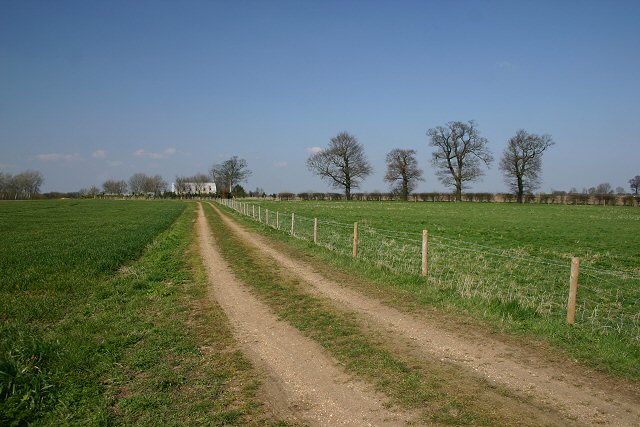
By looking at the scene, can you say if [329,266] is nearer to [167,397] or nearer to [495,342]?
[495,342]

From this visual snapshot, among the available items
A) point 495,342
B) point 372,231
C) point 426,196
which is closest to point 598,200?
point 426,196

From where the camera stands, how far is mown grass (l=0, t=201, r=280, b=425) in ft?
16.1

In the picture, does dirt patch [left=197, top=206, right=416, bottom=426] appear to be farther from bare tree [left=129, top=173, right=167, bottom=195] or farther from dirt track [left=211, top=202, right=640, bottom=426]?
bare tree [left=129, top=173, right=167, bottom=195]

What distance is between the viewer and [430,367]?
611 centimetres

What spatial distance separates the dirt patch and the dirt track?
5.64ft

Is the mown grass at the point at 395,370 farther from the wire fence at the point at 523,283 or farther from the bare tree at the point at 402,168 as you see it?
the bare tree at the point at 402,168

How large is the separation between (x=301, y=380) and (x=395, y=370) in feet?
4.51

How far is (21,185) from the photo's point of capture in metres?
157

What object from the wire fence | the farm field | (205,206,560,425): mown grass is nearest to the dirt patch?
the farm field

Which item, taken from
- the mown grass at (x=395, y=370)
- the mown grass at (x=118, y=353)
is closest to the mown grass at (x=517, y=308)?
the mown grass at (x=395, y=370)

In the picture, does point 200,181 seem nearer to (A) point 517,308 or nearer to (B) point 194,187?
(B) point 194,187

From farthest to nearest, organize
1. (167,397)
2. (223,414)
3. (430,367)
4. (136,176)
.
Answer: (136,176), (430,367), (167,397), (223,414)

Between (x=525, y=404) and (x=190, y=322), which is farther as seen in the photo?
(x=190, y=322)

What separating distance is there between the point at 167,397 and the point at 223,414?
928 millimetres
